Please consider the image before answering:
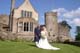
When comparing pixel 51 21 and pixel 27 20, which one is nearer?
pixel 27 20

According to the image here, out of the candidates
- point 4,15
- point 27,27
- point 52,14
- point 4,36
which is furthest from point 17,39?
point 4,15

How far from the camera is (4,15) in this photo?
63344 mm

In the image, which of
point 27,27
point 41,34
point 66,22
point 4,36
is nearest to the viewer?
point 41,34

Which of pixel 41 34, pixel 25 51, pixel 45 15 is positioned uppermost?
pixel 45 15

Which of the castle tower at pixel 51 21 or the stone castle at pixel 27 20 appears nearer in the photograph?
the stone castle at pixel 27 20

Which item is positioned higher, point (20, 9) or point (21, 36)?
point (20, 9)

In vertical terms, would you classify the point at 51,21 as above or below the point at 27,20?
below

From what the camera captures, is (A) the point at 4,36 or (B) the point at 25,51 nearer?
(B) the point at 25,51

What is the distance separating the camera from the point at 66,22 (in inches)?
3027

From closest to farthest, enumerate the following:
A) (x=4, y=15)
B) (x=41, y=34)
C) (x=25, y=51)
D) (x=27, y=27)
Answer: (x=25, y=51)
(x=41, y=34)
(x=27, y=27)
(x=4, y=15)

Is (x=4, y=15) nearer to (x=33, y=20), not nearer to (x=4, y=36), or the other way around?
(x=33, y=20)

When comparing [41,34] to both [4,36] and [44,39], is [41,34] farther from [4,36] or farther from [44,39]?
[4,36]

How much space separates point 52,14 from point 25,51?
110ft

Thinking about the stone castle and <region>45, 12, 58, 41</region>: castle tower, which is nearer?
the stone castle
